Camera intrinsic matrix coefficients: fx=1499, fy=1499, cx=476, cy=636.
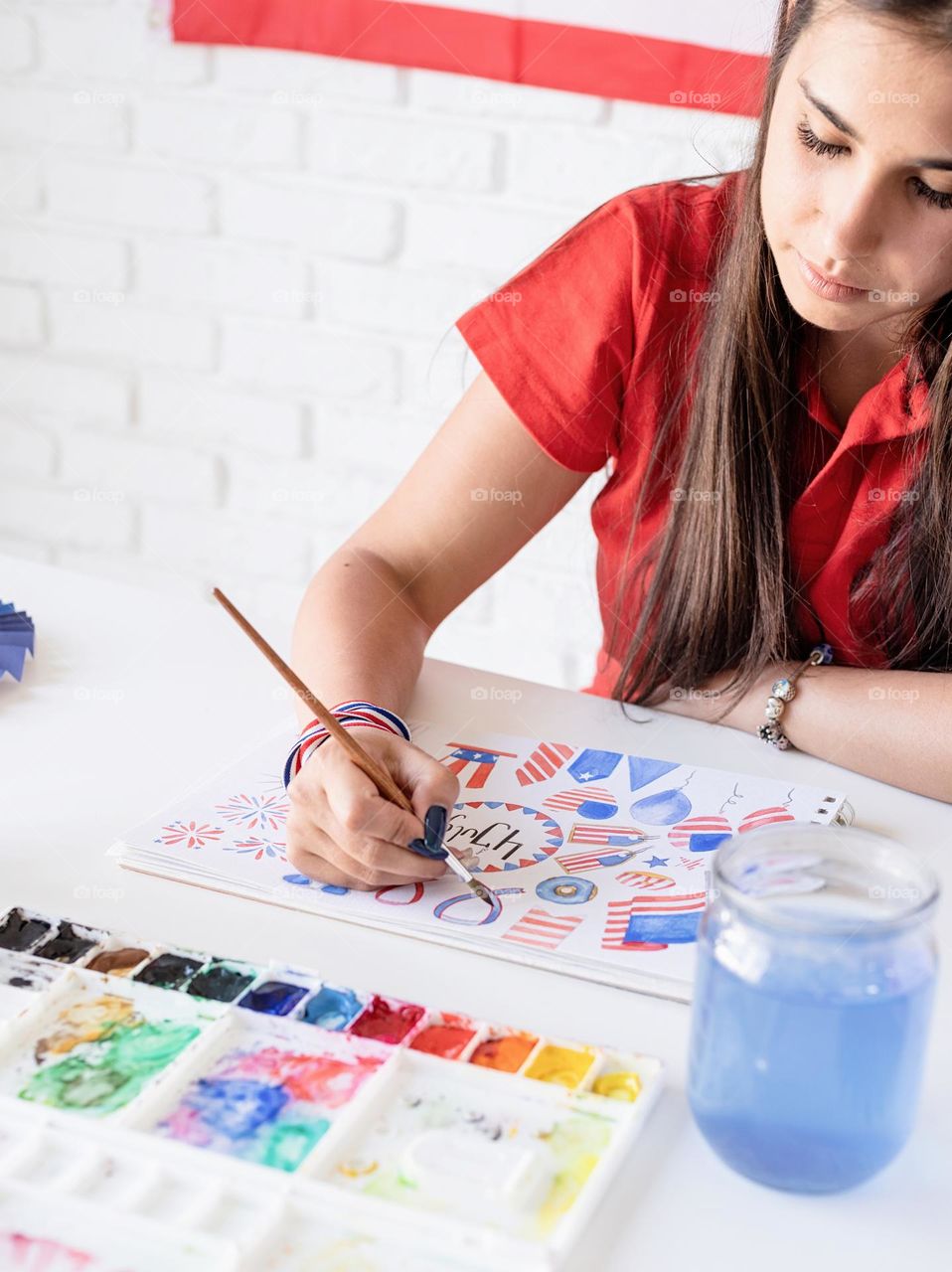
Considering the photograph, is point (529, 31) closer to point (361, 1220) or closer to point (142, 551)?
point (142, 551)

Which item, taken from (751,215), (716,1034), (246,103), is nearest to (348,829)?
(716,1034)

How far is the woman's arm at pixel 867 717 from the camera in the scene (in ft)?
2.99

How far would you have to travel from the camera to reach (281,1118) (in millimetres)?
580

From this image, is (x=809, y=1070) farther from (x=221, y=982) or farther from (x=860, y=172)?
(x=860, y=172)

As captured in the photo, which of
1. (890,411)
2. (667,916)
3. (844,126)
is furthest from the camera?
(890,411)

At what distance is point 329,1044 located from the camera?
620 mm

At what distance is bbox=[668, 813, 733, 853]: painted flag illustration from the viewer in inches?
31.6

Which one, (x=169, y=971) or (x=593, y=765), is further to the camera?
(x=593, y=765)

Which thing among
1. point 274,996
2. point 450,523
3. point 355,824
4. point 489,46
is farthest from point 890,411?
point 489,46

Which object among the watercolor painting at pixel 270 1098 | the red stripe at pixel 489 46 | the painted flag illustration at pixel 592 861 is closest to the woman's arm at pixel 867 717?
the painted flag illustration at pixel 592 861

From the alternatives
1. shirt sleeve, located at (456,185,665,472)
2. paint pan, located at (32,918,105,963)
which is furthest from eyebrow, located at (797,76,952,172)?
paint pan, located at (32,918,105,963)

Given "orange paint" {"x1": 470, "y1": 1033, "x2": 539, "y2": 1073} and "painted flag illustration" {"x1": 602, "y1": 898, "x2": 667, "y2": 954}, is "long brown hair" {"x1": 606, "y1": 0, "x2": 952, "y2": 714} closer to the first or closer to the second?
"painted flag illustration" {"x1": 602, "y1": 898, "x2": 667, "y2": 954}

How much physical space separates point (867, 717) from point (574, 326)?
0.38 m

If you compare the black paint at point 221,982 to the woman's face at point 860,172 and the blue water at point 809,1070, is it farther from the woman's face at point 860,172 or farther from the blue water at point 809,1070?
the woman's face at point 860,172
